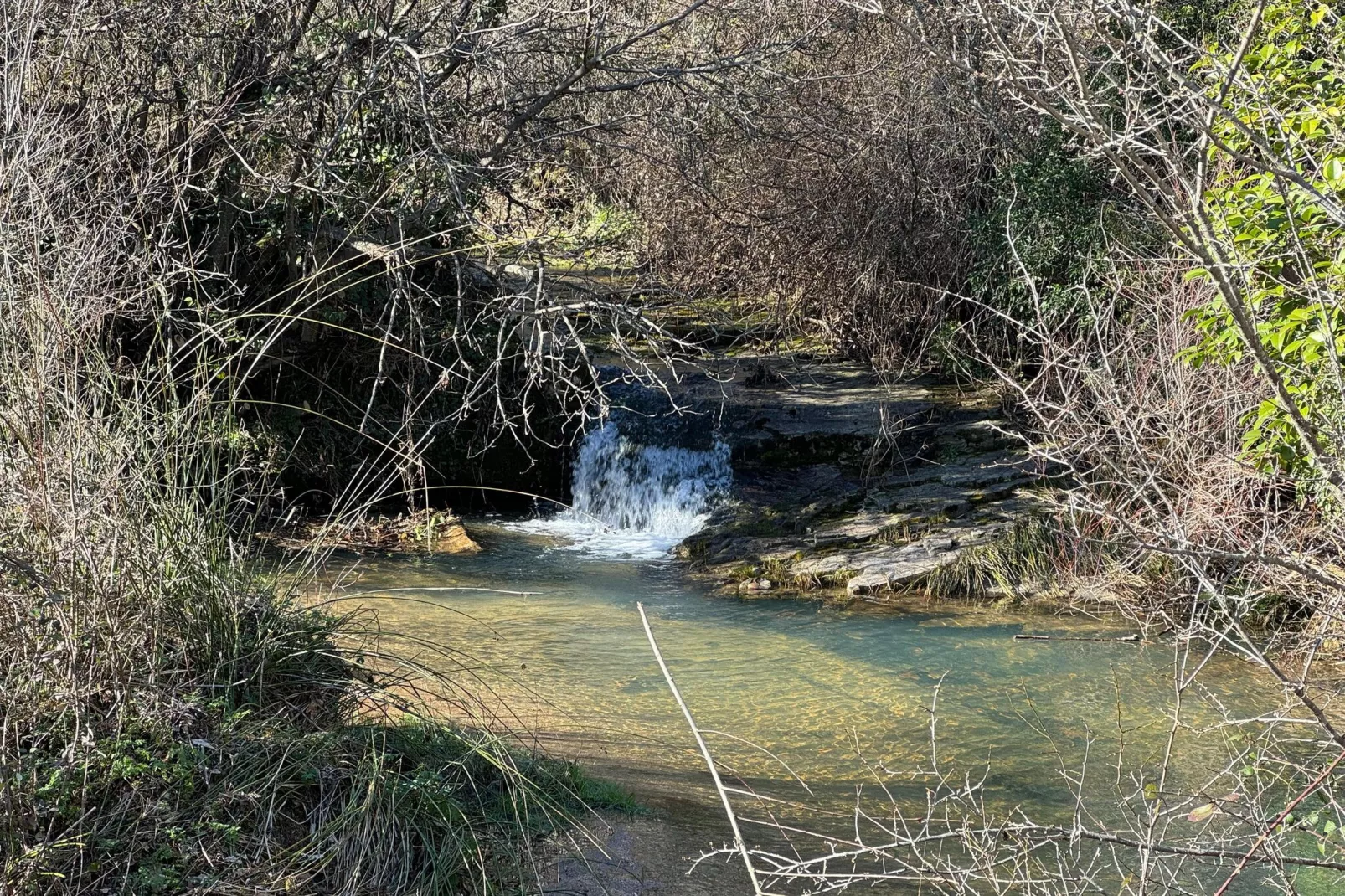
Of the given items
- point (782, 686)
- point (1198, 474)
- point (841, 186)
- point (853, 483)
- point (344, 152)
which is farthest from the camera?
point (841, 186)

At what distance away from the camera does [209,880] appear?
3730mm

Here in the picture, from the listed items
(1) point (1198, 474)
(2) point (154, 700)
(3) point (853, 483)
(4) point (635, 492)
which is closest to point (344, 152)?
(4) point (635, 492)

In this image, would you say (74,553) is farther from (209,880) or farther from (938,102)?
(938,102)

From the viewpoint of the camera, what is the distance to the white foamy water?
13094 mm

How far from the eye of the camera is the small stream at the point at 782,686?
20.7 ft

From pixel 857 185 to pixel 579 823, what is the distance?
36.4 ft

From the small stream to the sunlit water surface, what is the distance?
0.06ft

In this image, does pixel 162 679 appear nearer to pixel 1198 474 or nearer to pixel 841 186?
pixel 1198 474

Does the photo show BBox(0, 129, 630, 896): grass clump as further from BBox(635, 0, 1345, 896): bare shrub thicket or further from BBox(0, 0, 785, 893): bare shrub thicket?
BBox(635, 0, 1345, 896): bare shrub thicket

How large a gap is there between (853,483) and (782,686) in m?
5.07

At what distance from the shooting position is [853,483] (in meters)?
12.9

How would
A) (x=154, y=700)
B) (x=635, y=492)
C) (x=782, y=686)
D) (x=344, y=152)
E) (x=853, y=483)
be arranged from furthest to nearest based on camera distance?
(x=635, y=492), (x=853, y=483), (x=344, y=152), (x=782, y=686), (x=154, y=700)

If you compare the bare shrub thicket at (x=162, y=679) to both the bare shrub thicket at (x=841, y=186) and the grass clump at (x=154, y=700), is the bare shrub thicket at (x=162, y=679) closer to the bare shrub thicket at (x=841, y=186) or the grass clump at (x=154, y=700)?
the grass clump at (x=154, y=700)

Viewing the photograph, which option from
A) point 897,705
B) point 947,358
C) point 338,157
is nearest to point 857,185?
point 947,358
